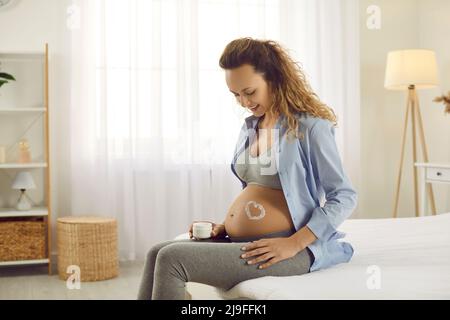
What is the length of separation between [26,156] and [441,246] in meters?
2.49

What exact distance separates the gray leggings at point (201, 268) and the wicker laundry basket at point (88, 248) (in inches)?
73.6

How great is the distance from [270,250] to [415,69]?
2.73 meters

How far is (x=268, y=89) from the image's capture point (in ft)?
5.82

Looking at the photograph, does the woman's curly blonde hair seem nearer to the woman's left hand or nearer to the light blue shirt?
the light blue shirt

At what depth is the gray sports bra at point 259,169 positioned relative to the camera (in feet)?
5.65

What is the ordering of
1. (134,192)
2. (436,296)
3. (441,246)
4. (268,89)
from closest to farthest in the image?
(436,296)
(268,89)
(441,246)
(134,192)

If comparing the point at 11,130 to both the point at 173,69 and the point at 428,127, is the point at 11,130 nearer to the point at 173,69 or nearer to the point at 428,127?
the point at 173,69

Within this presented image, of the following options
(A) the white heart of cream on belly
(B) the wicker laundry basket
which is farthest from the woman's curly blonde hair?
(B) the wicker laundry basket

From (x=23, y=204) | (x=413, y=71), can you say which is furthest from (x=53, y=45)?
(x=413, y=71)

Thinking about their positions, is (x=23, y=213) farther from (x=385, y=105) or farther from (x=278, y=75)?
(x=385, y=105)

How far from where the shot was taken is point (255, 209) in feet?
5.65

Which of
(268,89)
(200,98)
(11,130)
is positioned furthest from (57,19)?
(268,89)

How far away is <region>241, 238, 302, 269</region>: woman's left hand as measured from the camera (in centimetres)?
160

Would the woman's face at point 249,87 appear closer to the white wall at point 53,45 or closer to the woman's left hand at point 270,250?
the woman's left hand at point 270,250
